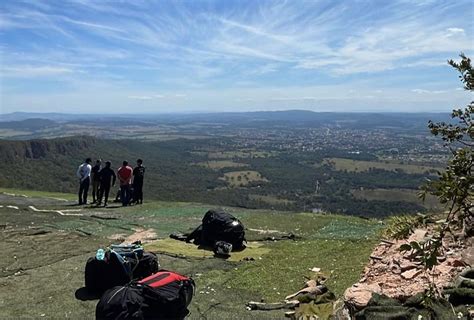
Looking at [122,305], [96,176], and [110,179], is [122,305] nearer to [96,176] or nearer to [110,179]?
[110,179]

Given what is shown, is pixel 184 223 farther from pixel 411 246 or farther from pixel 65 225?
pixel 411 246

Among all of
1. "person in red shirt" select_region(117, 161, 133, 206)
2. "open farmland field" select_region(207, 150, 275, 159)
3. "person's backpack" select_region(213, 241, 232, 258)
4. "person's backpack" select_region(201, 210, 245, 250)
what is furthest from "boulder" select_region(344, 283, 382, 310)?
"open farmland field" select_region(207, 150, 275, 159)

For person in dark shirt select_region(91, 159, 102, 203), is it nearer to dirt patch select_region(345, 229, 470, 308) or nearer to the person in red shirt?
the person in red shirt

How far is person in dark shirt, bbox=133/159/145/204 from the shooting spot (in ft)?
68.0

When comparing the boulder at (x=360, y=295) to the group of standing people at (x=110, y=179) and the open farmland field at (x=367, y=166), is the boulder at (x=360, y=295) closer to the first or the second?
the group of standing people at (x=110, y=179)

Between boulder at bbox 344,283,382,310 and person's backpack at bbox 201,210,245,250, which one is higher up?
boulder at bbox 344,283,382,310

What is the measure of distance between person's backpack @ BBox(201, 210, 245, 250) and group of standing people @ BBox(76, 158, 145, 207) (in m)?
8.92

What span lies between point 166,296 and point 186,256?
13.2ft

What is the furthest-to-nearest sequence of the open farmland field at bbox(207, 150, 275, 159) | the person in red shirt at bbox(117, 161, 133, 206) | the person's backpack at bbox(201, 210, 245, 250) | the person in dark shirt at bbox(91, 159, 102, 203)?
the open farmland field at bbox(207, 150, 275, 159), the person in dark shirt at bbox(91, 159, 102, 203), the person in red shirt at bbox(117, 161, 133, 206), the person's backpack at bbox(201, 210, 245, 250)

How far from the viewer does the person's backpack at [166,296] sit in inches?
272

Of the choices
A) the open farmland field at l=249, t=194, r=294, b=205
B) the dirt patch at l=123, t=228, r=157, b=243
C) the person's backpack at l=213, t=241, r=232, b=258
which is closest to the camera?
the person's backpack at l=213, t=241, r=232, b=258

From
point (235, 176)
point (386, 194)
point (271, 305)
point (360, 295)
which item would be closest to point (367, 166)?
point (235, 176)

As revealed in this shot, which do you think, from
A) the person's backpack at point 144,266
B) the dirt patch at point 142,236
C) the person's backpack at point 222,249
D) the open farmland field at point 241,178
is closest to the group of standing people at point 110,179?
the dirt patch at point 142,236

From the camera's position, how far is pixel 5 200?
2208 cm
